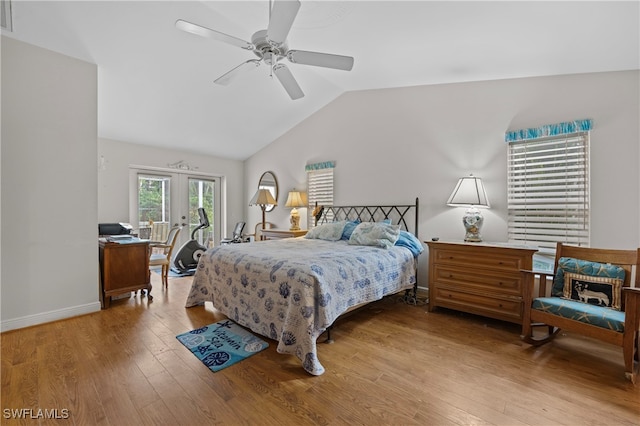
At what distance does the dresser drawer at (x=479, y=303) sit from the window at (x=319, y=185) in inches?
89.6

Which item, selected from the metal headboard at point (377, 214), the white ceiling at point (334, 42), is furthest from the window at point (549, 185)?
the metal headboard at point (377, 214)

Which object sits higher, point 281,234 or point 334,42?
point 334,42

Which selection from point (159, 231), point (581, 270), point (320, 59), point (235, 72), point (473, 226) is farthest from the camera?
point (159, 231)

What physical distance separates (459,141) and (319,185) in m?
2.28

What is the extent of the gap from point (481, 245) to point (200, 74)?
151 inches

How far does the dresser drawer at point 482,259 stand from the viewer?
2.66 meters

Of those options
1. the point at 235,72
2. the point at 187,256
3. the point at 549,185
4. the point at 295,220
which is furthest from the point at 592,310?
the point at 187,256

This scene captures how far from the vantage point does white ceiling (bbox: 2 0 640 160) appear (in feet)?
7.00

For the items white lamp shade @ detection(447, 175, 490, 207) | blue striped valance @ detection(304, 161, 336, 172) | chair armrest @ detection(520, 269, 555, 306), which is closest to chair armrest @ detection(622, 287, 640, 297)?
chair armrest @ detection(520, 269, 555, 306)

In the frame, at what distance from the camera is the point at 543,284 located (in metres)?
2.50

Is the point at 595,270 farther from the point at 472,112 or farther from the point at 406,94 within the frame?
the point at 406,94

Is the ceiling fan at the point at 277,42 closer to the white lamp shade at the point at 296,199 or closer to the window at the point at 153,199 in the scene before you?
the white lamp shade at the point at 296,199

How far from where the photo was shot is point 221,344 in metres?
2.32

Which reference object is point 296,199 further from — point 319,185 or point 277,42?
point 277,42
